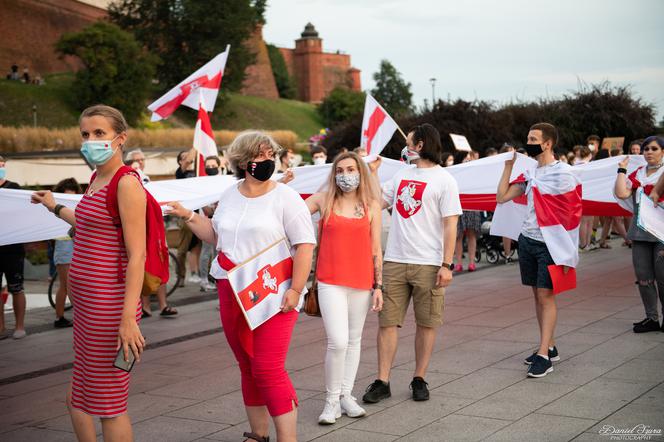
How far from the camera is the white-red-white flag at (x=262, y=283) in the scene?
4535mm

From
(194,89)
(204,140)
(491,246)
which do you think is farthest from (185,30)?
(204,140)

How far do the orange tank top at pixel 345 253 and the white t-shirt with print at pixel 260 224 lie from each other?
2.87 feet

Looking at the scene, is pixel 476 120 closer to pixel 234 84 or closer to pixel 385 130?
pixel 385 130

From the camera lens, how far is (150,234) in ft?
14.0

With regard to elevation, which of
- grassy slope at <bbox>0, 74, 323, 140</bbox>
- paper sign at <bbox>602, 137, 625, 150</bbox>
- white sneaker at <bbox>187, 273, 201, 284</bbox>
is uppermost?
grassy slope at <bbox>0, 74, 323, 140</bbox>

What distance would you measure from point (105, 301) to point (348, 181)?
2105mm

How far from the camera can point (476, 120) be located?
3105 centimetres

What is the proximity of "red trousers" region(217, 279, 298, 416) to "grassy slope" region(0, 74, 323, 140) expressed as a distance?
47.1 meters

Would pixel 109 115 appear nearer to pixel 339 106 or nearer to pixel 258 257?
pixel 258 257

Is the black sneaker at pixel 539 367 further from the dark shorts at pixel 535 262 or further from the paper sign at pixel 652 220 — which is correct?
the paper sign at pixel 652 220

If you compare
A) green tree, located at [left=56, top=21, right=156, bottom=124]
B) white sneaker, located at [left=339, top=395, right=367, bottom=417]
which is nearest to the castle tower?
green tree, located at [left=56, top=21, right=156, bottom=124]

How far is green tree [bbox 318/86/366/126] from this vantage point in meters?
92.8

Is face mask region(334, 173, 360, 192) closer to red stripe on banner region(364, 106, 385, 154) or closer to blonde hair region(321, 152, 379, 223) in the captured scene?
blonde hair region(321, 152, 379, 223)

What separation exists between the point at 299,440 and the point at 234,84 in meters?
70.1
